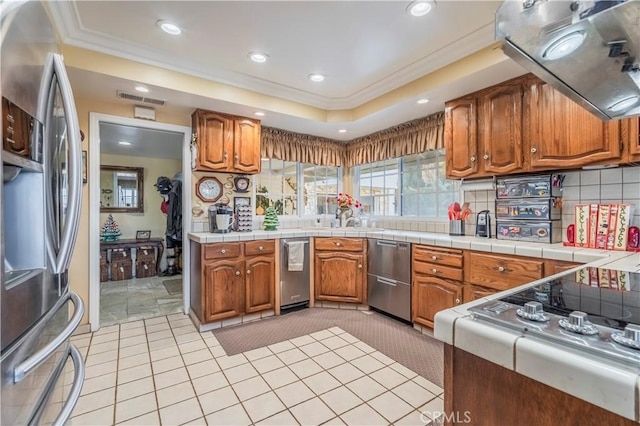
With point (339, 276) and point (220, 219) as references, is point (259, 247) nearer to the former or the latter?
point (220, 219)

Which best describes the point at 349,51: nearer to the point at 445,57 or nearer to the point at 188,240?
the point at 445,57

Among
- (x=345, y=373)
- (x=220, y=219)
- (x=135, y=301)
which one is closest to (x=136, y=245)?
(x=135, y=301)

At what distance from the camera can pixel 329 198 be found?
4453 mm

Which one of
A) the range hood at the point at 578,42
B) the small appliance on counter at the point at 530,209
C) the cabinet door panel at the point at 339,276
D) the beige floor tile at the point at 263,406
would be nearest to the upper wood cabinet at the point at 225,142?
the cabinet door panel at the point at 339,276

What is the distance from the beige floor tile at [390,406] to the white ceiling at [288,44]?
7.84 ft

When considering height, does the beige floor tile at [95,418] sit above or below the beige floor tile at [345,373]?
below

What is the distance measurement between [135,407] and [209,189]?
218cm

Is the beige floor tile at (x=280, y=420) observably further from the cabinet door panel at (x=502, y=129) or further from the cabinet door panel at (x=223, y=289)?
the cabinet door panel at (x=502, y=129)

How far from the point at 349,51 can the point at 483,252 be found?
1.91m

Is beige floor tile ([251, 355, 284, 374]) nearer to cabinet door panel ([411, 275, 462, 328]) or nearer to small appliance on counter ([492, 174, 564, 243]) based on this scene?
cabinet door panel ([411, 275, 462, 328])

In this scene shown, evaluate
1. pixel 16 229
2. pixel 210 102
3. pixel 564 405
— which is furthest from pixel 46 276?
pixel 210 102

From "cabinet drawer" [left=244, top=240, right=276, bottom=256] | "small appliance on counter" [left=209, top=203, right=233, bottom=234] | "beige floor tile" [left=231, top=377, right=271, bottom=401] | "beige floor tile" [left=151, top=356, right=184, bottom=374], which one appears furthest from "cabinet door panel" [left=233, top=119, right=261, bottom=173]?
"beige floor tile" [left=231, top=377, right=271, bottom=401]

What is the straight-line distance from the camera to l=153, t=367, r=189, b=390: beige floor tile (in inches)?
78.3

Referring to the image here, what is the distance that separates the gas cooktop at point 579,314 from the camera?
20.2 inches
